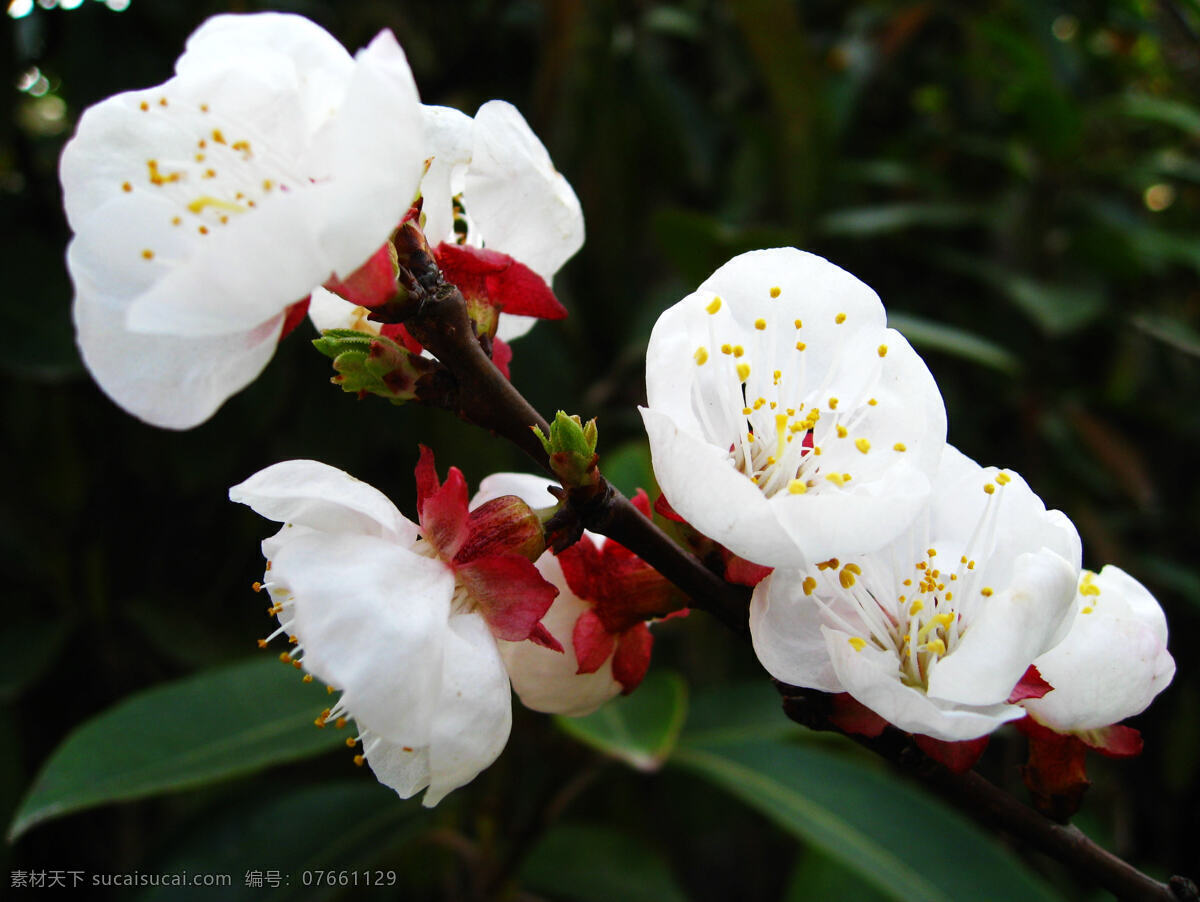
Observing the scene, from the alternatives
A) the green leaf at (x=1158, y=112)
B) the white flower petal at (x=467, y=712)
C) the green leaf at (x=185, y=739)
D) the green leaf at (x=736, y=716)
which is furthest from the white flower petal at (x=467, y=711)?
the green leaf at (x=1158, y=112)

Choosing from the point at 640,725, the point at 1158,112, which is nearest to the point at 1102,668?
the point at 640,725

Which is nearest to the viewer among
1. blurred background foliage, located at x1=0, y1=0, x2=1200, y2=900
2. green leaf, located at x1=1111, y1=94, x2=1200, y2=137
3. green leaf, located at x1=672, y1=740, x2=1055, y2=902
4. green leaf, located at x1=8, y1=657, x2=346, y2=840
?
green leaf, located at x1=8, y1=657, x2=346, y2=840

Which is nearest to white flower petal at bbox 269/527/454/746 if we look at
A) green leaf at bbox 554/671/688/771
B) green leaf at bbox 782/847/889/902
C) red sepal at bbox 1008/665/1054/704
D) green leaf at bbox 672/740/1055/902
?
red sepal at bbox 1008/665/1054/704

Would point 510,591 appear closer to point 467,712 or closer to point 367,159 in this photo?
point 467,712

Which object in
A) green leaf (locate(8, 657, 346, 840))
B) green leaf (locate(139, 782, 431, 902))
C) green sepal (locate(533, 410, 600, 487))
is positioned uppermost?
green sepal (locate(533, 410, 600, 487))

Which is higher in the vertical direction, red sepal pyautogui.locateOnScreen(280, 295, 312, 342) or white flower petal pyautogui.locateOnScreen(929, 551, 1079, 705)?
red sepal pyautogui.locateOnScreen(280, 295, 312, 342)

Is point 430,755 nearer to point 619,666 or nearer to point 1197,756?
point 619,666

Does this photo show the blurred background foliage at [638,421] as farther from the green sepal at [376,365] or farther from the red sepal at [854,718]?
the green sepal at [376,365]

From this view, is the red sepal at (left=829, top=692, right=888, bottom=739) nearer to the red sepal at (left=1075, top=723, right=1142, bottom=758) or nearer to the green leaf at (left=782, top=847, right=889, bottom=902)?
the red sepal at (left=1075, top=723, right=1142, bottom=758)

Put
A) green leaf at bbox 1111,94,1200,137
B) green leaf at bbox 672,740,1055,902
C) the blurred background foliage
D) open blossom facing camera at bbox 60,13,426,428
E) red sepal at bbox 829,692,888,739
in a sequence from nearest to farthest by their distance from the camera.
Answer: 1. open blossom facing camera at bbox 60,13,426,428
2. red sepal at bbox 829,692,888,739
3. green leaf at bbox 672,740,1055,902
4. the blurred background foliage
5. green leaf at bbox 1111,94,1200,137
